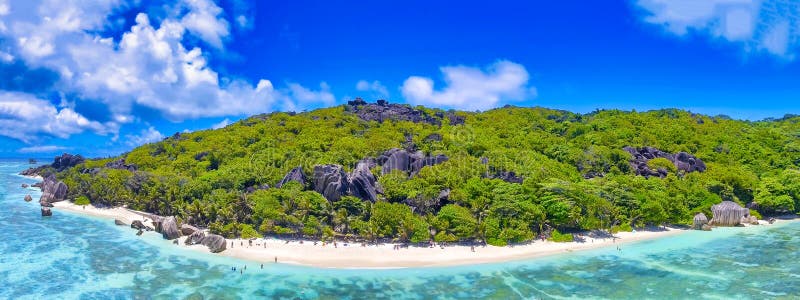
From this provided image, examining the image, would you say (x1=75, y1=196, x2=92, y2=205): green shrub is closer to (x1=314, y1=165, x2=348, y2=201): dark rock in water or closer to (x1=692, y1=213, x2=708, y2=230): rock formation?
(x1=314, y1=165, x2=348, y2=201): dark rock in water

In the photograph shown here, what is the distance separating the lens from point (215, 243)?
3600 cm

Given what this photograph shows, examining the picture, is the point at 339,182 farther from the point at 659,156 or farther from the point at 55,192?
the point at 659,156

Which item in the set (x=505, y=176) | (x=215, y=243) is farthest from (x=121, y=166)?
(x=505, y=176)

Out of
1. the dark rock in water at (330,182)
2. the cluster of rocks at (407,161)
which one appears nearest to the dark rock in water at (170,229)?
the dark rock in water at (330,182)

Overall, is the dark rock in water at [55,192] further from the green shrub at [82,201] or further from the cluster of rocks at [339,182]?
the cluster of rocks at [339,182]

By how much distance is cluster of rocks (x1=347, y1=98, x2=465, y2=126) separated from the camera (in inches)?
3927

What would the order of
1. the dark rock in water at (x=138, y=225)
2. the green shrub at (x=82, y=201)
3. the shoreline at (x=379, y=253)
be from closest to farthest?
the shoreline at (x=379, y=253), the dark rock in water at (x=138, y=225), the green shrub at (x=82, y=201)

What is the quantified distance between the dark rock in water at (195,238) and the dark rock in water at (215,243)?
0.97m

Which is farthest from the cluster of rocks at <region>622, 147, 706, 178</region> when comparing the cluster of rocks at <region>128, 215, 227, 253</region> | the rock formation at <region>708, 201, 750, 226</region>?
the cluster of rocks at <region>128, 215, 227, 253</region>

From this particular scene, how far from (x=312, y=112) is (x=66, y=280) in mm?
76162

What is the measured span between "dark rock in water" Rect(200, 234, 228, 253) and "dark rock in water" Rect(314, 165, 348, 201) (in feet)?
34.5

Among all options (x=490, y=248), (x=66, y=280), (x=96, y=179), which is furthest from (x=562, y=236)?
(x=96, y=179)

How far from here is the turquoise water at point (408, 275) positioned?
27844mm

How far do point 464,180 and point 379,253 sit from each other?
15.7m
